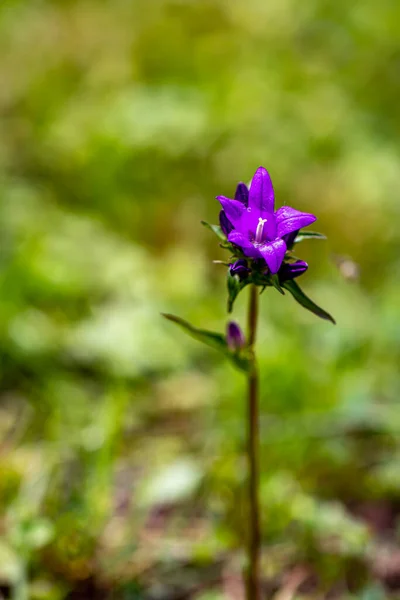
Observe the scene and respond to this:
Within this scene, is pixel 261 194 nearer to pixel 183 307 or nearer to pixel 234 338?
pixel 234 338

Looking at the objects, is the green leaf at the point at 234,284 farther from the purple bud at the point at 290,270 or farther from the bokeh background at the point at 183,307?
the bokeh background at the point at 183,307

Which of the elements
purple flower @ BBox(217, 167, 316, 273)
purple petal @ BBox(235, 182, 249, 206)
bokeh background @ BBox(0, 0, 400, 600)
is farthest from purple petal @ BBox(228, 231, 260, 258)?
bokeh background @ BBox(0, 0, 400, 600)

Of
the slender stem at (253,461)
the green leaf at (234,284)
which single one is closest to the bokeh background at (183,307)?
the slender stem at (253,461)

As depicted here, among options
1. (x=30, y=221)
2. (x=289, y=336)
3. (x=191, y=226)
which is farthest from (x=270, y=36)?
(x=289, y=336)

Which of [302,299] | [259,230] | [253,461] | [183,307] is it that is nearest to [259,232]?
[259,230]

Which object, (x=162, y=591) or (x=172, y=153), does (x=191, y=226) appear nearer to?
(x=172, y=153)
